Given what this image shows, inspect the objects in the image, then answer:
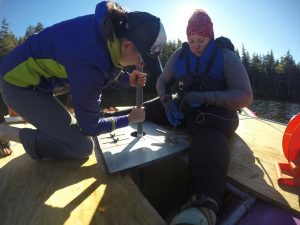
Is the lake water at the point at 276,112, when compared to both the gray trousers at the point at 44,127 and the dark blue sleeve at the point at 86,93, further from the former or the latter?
the dark blue sleeve at the point at 86,93

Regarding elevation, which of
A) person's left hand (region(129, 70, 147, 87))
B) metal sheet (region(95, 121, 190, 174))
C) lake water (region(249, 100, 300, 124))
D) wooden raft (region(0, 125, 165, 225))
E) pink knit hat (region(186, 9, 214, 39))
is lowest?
lake water (region(249, 100, 300, 124))

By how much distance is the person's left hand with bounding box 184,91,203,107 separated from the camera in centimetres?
Result: 301

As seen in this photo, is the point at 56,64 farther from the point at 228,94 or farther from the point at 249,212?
the point at 249,212

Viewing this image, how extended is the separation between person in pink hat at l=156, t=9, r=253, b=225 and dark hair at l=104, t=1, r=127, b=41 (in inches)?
46.8

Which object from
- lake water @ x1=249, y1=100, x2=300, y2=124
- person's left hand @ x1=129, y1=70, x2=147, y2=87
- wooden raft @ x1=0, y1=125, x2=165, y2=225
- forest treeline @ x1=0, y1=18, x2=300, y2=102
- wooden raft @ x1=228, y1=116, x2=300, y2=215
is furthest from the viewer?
forest treeline @ x1=0, y1=18, x2=300, y2=102

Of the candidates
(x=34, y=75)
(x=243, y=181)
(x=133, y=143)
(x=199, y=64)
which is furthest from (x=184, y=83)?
(x=34, y=75)

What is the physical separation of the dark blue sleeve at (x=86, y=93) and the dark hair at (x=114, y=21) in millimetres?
297

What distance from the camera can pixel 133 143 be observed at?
293 cm

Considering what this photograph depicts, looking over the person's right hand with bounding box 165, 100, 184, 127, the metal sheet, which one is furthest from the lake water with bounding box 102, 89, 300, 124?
the metal sheet

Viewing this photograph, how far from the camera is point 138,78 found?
295 centimetres

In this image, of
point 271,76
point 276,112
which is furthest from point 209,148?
point 271,76

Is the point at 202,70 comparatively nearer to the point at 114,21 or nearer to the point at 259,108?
the point at 114,21

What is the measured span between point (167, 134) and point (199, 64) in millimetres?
958

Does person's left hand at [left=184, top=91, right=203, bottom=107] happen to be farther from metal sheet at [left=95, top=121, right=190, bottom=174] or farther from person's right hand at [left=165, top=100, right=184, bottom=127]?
metal sheet at [left=95, top=121, right=190, bottom=174]
